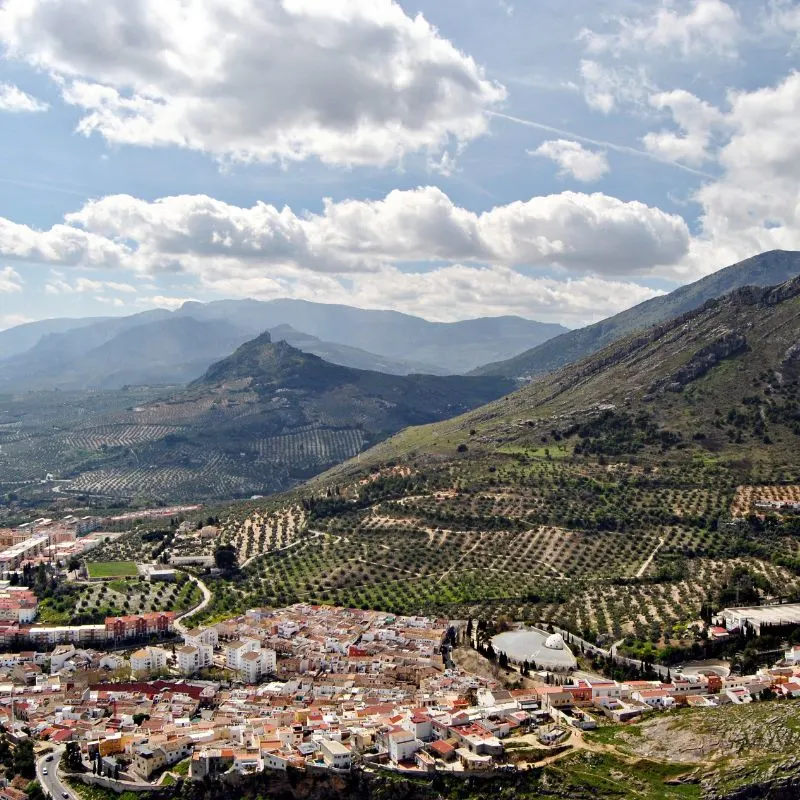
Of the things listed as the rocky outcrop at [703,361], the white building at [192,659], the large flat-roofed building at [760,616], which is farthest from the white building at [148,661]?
the rocky outcrop at [703,361]

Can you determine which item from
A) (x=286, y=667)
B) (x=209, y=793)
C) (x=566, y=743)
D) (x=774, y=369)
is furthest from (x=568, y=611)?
(x=774, y=369)

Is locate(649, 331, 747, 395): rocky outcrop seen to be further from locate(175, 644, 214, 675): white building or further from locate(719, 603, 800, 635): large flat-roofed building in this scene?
locate(175, 644, 214, 675): white building

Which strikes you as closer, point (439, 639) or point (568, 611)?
point (439, 639)

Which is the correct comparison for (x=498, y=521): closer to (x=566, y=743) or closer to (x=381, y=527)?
(x=381, y=527)

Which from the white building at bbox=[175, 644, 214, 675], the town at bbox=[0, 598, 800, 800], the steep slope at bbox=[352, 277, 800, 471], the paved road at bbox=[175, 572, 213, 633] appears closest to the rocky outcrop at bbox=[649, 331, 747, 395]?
the steep slope at bbox=[352, 277, 800, 471]

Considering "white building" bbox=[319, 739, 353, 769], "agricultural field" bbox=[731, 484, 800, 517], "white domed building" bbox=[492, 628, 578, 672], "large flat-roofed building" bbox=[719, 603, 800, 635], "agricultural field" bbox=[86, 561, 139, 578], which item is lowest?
"agricultural field" bbox=[86, 561, 139, 578]

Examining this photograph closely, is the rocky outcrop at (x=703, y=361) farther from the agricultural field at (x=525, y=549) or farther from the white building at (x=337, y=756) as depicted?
the white building at (x=337, y=756)
